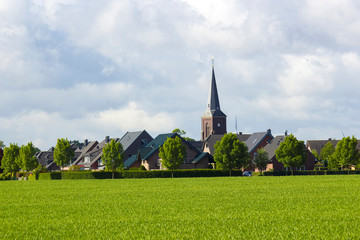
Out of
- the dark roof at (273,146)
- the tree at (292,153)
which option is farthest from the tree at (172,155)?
the dark roof at (273,146)

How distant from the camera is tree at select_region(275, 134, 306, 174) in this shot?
9144 cm

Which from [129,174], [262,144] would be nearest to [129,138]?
[262,144]

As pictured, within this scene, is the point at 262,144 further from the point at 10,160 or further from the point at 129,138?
the point at 10,160

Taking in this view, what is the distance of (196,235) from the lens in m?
15.0

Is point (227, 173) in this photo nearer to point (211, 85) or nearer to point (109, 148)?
point (109, 148)

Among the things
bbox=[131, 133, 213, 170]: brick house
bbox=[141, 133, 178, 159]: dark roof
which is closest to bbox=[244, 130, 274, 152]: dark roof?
bbox=[131, 133, 213, 170]: brick house

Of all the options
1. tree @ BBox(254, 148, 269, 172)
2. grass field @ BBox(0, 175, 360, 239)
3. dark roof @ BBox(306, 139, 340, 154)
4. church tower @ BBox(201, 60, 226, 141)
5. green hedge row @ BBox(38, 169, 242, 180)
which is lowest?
grass field @ BBox(0, 175, 360, 239)

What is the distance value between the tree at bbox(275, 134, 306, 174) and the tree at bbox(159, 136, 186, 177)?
62.1ft

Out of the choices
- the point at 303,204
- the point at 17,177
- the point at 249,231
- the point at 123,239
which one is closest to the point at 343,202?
the point at 303,204

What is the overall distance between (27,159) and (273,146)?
50304 mm

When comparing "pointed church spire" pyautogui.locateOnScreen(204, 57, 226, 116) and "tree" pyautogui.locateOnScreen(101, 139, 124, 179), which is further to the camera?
"pointed church spire" pyautogui.locateOnScreen(204, 57, 226, 116)

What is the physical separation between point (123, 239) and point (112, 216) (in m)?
5.58

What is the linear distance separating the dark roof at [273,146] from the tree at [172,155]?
101 ft

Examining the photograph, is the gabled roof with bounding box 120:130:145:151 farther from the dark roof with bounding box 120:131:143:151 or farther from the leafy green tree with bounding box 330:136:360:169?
the leafy green tree with bounding box 330:136:360:169
